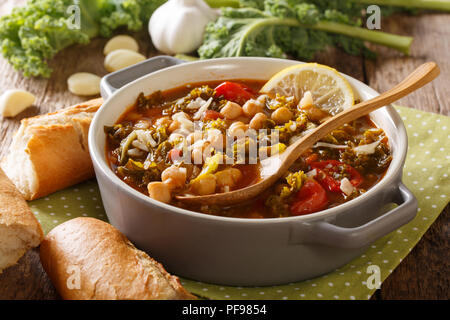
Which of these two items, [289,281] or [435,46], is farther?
[435,46]

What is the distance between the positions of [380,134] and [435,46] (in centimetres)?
267

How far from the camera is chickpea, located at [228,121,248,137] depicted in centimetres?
334

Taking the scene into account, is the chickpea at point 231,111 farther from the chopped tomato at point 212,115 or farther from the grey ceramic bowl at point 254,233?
the grey ceramic bowl at point 254,233

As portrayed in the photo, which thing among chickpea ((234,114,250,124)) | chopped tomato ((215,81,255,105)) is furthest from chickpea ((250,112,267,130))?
chopped tomato ((215,81,255,105))

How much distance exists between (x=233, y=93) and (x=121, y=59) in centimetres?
170

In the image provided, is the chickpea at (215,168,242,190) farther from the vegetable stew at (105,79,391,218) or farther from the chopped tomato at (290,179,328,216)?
the chopped tomato at (290,179,328,216)

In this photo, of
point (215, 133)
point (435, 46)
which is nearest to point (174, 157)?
point (215, 133)

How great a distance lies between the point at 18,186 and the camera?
142 inches

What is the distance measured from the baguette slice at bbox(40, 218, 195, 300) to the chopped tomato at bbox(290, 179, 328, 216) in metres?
0.70

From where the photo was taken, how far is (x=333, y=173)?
10.3 feet

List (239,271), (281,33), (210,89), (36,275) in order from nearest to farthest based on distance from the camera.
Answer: (239,271) < (36,275) < (210,89) < (281,33)

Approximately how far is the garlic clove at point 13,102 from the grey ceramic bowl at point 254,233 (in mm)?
1546

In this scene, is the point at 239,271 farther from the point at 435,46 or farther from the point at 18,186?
the point at 435,46

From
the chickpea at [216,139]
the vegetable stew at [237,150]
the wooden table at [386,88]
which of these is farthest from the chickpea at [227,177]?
the wooden table at [386,88]
